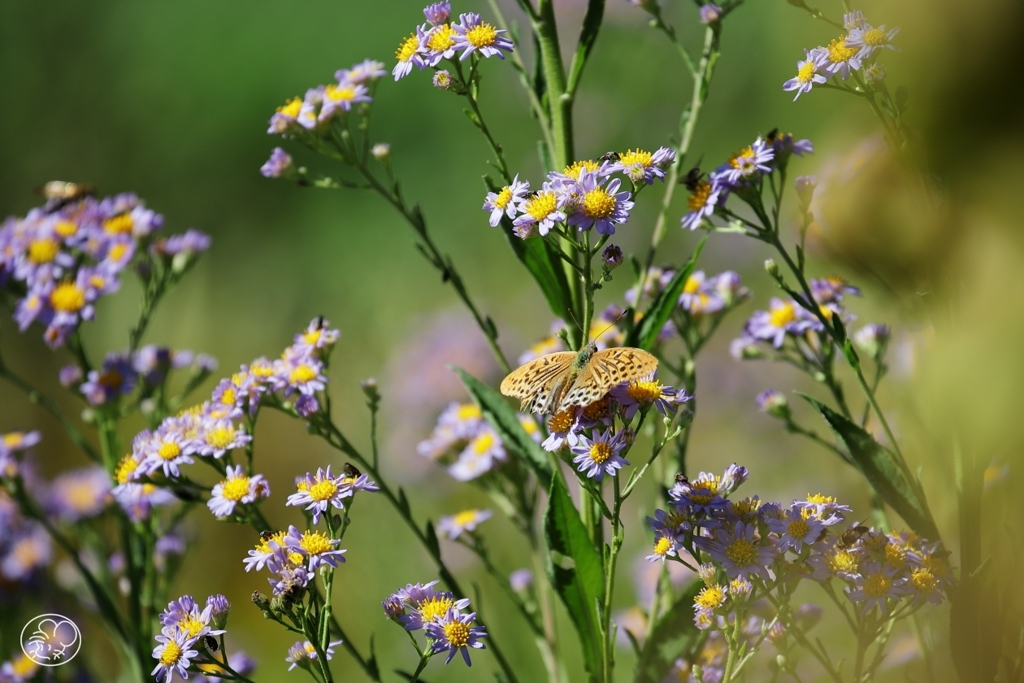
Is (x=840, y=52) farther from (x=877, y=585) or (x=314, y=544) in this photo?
(x=314, y=544)

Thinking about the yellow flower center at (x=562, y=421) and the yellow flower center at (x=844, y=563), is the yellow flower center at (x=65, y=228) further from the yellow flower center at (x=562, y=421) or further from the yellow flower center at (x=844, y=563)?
the yellow flower center at (x=844, y=563)

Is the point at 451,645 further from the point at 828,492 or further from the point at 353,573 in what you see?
the point at 353,573

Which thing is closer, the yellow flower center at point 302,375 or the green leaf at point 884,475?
the green leaf at point 884,475

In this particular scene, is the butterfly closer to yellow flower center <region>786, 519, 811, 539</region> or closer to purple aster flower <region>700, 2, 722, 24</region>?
yellow flower center <region>786, 519, 811, 539</region>

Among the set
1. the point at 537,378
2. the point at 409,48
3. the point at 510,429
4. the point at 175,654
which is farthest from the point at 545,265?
the point at 175,654

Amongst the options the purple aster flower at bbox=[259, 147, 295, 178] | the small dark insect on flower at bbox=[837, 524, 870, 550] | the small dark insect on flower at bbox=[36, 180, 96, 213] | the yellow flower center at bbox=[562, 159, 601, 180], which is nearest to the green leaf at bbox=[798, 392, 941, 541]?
the small dark insect on flower at bbox=[837, 524, 870, 550]

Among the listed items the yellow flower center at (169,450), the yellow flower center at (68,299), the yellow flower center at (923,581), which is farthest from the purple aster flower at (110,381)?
the yellow flower center at (923,581)
